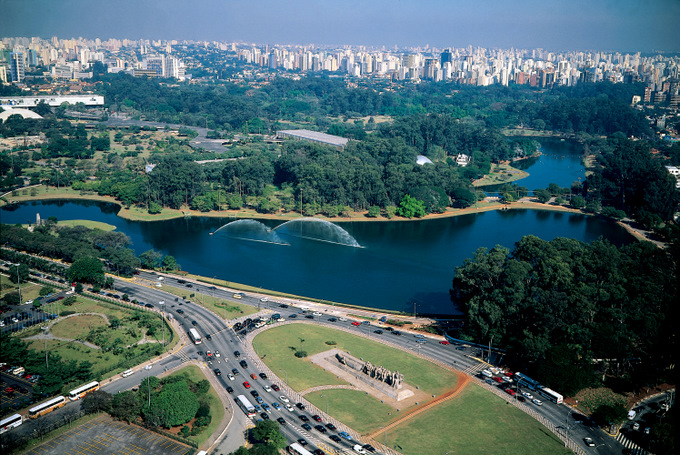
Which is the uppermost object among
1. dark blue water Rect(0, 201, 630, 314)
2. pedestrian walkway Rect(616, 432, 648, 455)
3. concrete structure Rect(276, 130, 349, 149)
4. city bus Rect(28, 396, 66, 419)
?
concrete structure Rect(276, 130, 349, 149)

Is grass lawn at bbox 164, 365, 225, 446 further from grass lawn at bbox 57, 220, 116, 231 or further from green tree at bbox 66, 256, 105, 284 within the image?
grass lawn at bbox 57, 220, 116, 231

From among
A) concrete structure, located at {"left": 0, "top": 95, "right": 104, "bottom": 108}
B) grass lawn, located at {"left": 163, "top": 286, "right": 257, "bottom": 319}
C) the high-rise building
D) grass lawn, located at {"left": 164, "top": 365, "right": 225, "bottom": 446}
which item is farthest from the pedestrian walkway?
the high-rise building

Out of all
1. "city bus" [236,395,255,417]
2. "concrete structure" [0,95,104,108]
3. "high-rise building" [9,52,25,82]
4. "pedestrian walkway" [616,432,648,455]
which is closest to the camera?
"pedestrian walkway" [616,432,648,455]

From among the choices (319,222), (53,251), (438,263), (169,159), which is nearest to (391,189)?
(319,222)

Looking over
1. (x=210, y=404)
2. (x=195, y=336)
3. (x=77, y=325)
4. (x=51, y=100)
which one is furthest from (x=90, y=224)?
(x=51, y=100)

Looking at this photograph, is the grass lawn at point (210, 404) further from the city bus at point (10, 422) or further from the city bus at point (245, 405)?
the city bus at point (10, 422)

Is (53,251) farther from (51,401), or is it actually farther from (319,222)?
(319,222)
